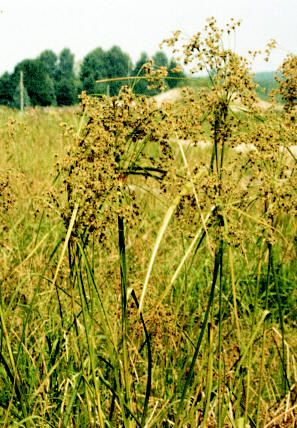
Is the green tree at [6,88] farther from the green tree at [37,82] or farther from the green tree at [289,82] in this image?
the green tree at [289,82]

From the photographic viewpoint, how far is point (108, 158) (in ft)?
5.23

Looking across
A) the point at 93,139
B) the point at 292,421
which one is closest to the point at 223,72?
the point at 93,139

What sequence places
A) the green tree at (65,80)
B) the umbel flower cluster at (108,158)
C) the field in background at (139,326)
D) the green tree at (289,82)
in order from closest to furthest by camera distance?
the umbel flower cluster at (108,158) < the field in background at (139,326) < the green tree at (289,82) < the green tree at (65,80)

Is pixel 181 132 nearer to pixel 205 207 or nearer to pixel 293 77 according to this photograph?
pixel 205 207

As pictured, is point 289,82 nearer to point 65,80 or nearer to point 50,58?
point 65,80

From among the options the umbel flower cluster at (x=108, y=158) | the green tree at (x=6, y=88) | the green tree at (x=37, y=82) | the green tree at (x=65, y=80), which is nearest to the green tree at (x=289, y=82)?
the umbel flower cluster at (x=108, y=158)

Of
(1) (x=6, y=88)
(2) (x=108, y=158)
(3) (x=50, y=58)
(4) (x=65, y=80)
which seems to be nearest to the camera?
(2) (x=108, y=158)

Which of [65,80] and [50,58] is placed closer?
[65,80]

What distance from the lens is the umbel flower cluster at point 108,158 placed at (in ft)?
5.15

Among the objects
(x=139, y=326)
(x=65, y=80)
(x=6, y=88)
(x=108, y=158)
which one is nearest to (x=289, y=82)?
(x=108, y=158)

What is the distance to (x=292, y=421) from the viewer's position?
2.40m

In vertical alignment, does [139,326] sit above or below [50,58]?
below

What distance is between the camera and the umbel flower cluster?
1569 millimetres

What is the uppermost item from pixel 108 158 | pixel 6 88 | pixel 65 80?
pixel 65 80
